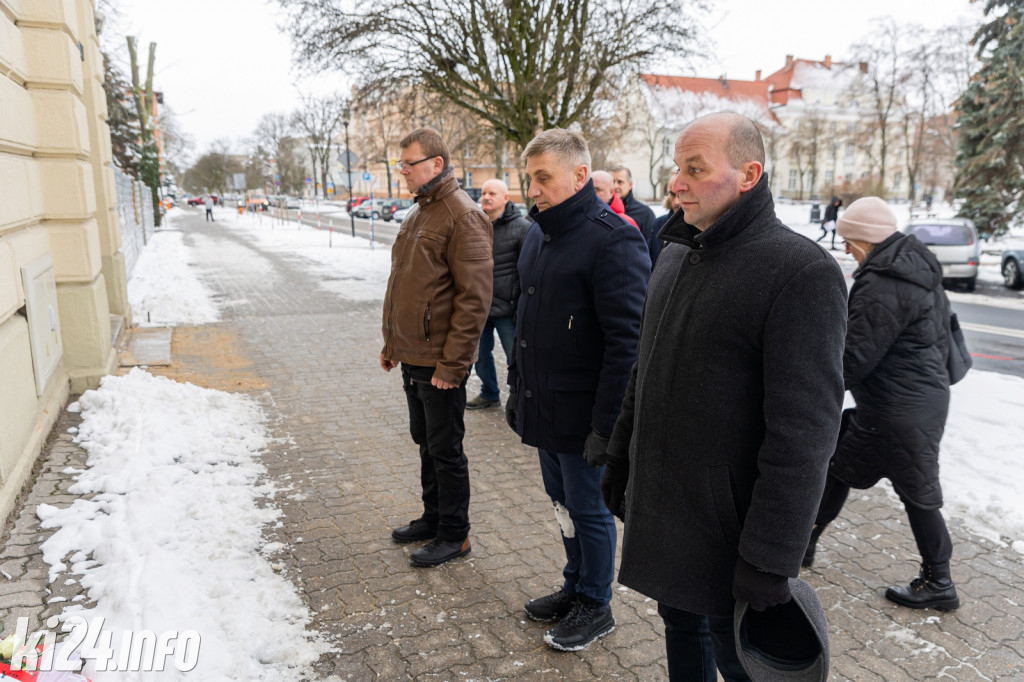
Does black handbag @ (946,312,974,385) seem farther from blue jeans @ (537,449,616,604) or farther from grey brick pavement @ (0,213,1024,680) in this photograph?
blue jeans @ (537,449,616,604)

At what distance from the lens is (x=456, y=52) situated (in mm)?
14953

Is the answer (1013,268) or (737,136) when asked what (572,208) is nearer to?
(737,136)

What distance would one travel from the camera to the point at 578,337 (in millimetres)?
3000

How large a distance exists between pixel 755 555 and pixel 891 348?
2.01m

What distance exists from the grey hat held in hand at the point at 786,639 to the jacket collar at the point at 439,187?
247 centimetres


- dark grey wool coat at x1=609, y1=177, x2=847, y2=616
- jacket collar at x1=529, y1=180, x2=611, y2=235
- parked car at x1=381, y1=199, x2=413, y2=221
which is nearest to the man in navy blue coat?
jacket collar at x1=529, y1=180, x2=611, y2=235

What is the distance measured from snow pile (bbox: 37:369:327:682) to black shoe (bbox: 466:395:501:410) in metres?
1.90

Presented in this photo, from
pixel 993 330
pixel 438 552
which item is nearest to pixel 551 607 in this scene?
pixel 438 552

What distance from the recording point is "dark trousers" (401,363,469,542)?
12.4ft

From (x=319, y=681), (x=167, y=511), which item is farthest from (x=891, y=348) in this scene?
(x=167, y=511)

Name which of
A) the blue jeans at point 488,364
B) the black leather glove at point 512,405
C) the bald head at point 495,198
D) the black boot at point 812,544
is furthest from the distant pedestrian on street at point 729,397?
the blue jeans at point 488,364

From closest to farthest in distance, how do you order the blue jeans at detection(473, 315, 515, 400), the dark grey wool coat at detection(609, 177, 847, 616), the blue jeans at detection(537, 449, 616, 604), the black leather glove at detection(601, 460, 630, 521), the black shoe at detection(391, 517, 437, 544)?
the dark grey wool coat at detection(609, 177, 847, 616)
the black leather glove at detection(601, 460, 630, 521)
the blue jeans at detection(537, 449, 616, 604)
the black shoe at detection(391, 517, 437, 544)
the blue jeans at detection(473, 315, 515, 400)

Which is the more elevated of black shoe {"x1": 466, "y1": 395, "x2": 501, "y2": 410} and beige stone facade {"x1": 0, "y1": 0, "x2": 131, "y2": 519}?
beige stone facade {"x1": 0, "y1": 0, "x2": 131, "y2": 519}

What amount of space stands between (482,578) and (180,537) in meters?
1.64
